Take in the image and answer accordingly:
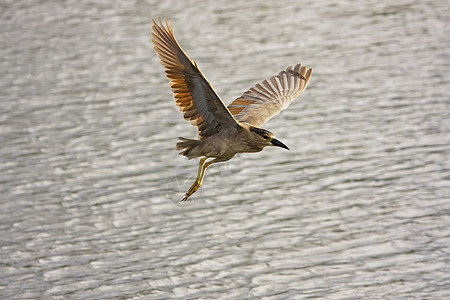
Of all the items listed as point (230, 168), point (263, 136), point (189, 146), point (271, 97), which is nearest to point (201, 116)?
point (189, 146)

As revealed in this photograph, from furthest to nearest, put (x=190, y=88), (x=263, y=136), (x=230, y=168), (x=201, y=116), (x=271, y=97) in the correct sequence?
(x=230, y=168), (x=271, y=97), (x=201, y=116), (x=263, y=136), (x=190, y=88)

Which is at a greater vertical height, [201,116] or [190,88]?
[190,88]

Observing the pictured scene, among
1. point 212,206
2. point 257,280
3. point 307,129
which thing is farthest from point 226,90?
point 257,280

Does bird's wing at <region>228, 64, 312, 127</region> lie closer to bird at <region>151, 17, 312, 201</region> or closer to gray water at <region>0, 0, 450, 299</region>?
bird at <region>151, 17, 312, 201</region>

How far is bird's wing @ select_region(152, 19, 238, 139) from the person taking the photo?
897 cm

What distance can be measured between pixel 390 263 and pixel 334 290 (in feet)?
3.98

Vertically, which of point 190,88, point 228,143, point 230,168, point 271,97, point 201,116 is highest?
point 190,88

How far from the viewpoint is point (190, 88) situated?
9258 millimetres

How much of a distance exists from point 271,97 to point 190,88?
2.14 meters

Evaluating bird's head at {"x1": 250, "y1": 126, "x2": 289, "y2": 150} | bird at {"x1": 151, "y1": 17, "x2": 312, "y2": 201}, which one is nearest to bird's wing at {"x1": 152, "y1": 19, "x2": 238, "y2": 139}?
bird at {"x1": 151, "y1": 17, "x2": 312, "y2": 201}

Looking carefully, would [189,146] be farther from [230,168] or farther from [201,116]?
[230,168]

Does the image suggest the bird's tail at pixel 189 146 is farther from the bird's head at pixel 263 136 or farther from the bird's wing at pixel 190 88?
the bird's head at pixel 263 136

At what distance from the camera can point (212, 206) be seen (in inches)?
609

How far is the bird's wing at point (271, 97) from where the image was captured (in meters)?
10.7
